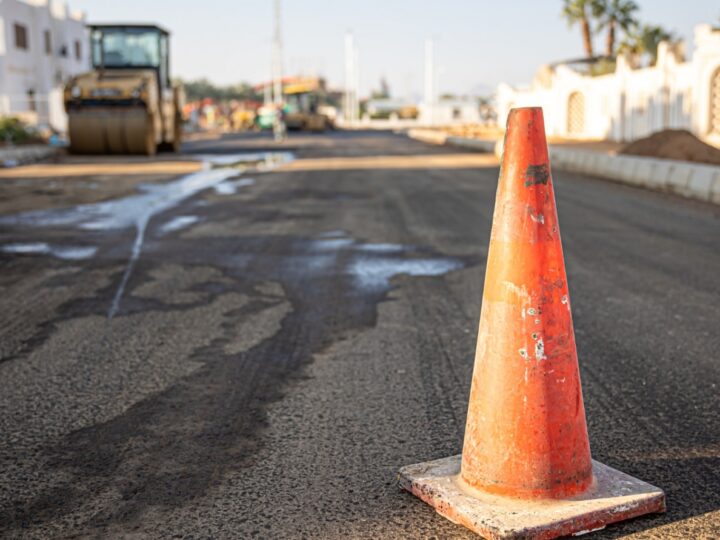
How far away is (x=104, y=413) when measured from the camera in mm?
3902

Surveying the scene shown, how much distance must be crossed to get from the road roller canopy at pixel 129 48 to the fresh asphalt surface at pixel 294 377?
16615 mm

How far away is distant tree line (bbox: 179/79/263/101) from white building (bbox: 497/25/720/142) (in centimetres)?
11126

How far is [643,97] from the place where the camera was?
30.6m

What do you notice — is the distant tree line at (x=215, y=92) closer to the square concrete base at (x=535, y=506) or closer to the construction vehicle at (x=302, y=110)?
the construction vehicle at (x=302, y=110)

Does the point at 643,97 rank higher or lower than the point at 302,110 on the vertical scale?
lower

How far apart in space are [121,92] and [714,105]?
1695 cm

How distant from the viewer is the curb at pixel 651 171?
13477mm

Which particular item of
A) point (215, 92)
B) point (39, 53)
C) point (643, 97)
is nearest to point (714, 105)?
point (643, 97)

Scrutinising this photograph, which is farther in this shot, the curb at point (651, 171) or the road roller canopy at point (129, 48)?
the road roller canopy at point (129, 48)

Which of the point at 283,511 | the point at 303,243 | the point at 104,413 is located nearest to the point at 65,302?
the point at 104,413

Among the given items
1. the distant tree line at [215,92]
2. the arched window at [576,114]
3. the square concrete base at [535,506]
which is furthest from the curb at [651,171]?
the distant tree line at [215,92]

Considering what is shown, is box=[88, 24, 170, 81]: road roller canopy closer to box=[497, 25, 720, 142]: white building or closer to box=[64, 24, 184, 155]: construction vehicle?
box=[64, 24, 184, 155]: construction vehicle

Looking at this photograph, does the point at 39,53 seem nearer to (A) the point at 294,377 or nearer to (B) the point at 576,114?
(B) the point at 576,114

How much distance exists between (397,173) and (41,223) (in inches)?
398
